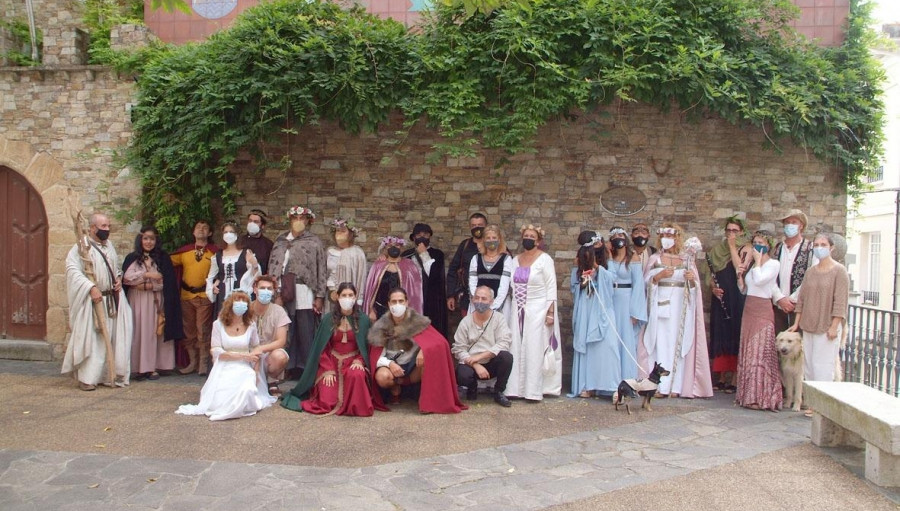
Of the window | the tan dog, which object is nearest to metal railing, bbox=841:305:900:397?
the tan dog

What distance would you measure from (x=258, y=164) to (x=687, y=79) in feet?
16.2

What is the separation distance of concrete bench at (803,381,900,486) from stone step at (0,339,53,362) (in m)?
8.20

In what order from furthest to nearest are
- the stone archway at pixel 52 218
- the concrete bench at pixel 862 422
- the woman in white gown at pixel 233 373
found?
the stone archway at pixel 52 218, the woman in white gown at pixel 233 373, the concrete bench at pixel 862 422

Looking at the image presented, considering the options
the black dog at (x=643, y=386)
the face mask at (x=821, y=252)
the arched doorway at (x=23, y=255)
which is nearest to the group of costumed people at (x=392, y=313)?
the face mask at (x=821, y=252)

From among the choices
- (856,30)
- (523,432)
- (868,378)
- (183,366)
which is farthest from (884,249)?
(183,366)

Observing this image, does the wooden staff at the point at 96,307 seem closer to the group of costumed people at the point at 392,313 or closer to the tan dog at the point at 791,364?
the group of costumed people at the point at 392,313

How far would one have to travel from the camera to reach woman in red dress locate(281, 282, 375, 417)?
5770 mm

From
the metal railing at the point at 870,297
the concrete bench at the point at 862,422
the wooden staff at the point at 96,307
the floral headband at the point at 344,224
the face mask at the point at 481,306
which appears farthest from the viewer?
the metal railing at the point at 870,297

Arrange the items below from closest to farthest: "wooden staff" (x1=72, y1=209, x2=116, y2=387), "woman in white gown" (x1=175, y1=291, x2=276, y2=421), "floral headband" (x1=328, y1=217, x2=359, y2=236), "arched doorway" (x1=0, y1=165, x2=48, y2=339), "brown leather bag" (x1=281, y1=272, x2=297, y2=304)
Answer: "woman in white gown" (x1=175, y1=291, x2=276, y2=421) → "wooden staff" (x1=72, y1=209, x2=116, y2=387) → "brown leather bag" (x1=281, y1=272, x2=297, y2=304) → "floral headband" (x1=328, y1=217, x2=359, y2=236) → "arched doorway" (x1=0, y1=165, x2=48, y2=339)

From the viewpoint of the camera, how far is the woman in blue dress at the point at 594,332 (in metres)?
6.45

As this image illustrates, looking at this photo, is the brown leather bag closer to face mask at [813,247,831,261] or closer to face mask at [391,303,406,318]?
face mask at [391,303,406,318]

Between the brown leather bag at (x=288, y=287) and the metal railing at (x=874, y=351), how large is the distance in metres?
5.69

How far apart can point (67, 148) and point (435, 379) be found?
5561mm

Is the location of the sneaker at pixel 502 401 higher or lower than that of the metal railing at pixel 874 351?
lower
